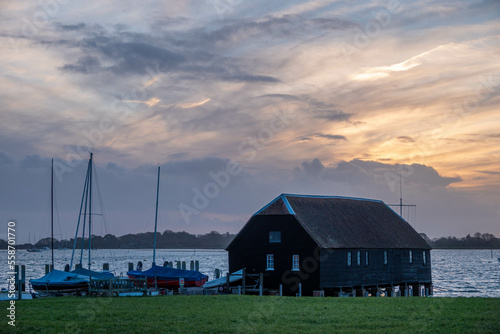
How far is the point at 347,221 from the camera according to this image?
55.8 meters

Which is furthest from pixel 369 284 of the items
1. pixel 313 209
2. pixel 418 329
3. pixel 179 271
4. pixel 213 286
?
pixel 418 329

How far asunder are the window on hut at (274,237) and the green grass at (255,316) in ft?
47.5

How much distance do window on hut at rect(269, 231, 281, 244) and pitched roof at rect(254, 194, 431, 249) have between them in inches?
67.0

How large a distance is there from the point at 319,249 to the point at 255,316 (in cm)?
2174

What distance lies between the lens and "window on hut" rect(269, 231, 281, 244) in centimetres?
5047

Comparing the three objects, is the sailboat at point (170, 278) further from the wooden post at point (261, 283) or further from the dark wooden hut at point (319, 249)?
the wooden post at point (261, 283)

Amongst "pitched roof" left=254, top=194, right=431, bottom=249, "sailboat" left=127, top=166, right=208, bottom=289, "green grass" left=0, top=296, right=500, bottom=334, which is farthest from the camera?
"sailboat" left=127, top=166, right=208, bottom=289

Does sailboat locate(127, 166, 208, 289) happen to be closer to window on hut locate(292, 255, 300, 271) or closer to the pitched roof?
the pitched roof

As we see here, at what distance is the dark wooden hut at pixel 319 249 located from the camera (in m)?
49.1

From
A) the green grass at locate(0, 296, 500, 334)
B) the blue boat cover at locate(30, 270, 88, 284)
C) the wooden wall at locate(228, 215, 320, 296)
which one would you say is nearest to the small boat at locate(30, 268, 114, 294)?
the blue boat cover at locate(30, 270, 88, 284)

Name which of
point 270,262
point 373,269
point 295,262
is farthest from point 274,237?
point 373,269

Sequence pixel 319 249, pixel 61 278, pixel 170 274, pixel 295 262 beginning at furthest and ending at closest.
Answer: pixel 170 274 → pixel 295 262 → pixel 319 249 → pixel 61 278

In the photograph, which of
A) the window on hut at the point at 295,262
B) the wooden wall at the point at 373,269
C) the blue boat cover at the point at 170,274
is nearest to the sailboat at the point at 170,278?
A: the blue boat cover at the point at 170,274

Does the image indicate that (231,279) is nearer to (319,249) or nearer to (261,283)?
(261,283)
